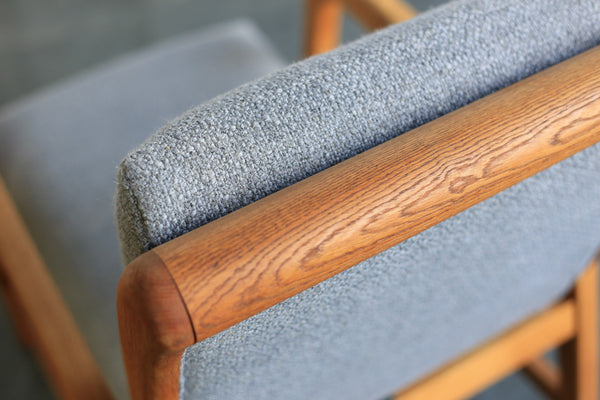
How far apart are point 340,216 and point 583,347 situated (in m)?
0.58

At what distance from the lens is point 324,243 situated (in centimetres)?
26

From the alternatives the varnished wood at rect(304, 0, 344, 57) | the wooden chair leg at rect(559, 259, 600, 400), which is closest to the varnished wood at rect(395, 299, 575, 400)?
the wooden chair leg at rect(559, 259, 600, 400)

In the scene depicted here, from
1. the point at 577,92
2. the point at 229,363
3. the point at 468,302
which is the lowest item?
the point at 468,302

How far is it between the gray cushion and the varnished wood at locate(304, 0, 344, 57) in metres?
0.51

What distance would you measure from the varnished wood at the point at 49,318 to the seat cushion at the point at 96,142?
0.11 ft

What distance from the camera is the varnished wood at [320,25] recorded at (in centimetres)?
85

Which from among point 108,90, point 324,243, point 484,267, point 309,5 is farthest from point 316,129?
point 309,5

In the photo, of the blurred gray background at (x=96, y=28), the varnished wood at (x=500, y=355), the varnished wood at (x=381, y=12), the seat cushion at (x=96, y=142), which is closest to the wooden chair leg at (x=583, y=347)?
the varnished wood at (x=500, y=355)

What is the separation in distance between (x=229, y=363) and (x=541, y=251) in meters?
0.30

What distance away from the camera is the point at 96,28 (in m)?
1.40

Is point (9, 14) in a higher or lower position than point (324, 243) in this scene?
higher

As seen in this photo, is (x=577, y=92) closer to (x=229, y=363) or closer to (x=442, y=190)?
(x=442, y=190)

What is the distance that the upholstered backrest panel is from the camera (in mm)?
285

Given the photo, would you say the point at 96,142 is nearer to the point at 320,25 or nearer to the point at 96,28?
the point at 320,25
